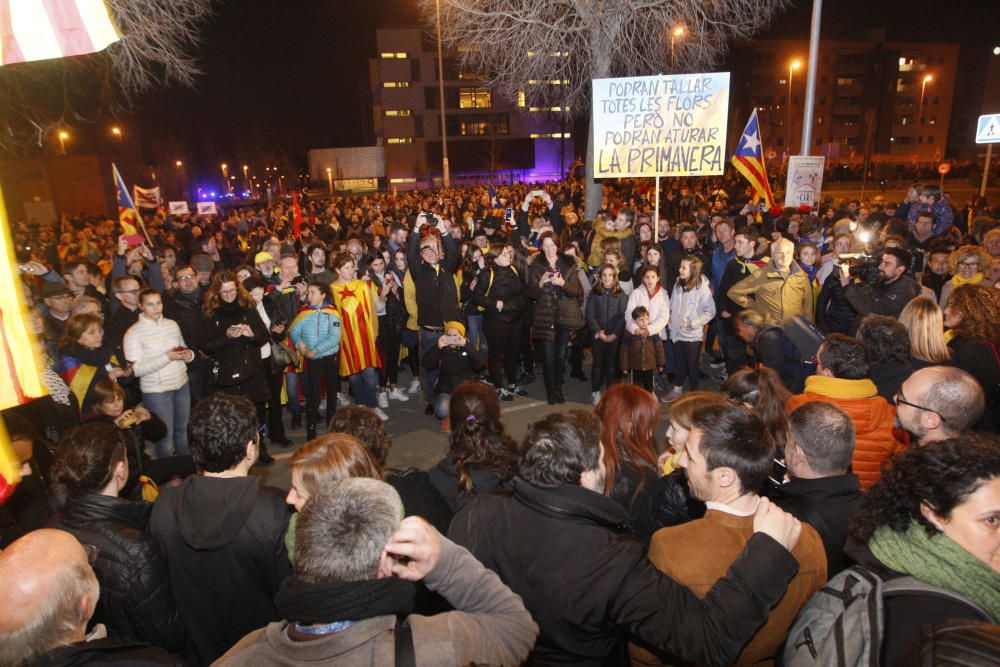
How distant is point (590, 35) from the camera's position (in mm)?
15484

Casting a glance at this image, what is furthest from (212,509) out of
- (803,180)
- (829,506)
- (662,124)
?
(803,180)

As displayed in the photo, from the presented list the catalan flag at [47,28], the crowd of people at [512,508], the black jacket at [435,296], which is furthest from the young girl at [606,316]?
the catalan flag at [47,28]

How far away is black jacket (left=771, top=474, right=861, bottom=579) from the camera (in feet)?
8.34

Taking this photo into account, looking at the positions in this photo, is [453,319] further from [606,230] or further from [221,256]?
[221,256]

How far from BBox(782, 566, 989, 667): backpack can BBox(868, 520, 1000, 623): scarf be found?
2.1 inches

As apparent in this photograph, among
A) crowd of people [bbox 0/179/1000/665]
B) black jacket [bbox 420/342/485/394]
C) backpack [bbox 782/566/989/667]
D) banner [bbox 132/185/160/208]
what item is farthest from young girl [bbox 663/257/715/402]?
banner [bbox 132/185/160/208]

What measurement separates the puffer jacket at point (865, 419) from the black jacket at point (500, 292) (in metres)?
4.42

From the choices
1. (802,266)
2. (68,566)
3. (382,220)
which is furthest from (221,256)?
(68,566)

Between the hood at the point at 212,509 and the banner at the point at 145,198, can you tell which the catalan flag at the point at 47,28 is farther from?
the banner at the point at 145,198

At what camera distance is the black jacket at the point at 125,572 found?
2525 millimetres

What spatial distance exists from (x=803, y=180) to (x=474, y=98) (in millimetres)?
60417

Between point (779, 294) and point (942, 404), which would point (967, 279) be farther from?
point (942, 404)

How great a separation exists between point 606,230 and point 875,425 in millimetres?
6976

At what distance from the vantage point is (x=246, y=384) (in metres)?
5.97
